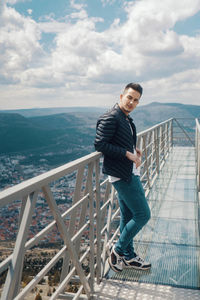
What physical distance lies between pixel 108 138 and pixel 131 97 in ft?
1.28

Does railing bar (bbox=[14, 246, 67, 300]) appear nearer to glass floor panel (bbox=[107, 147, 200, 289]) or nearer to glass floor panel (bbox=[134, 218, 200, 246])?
glass floor panel (bbox=[107, 147, 200, 289])

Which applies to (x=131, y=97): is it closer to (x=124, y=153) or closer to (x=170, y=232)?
(x=124, y=153)

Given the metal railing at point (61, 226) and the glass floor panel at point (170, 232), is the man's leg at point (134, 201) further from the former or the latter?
the glass floor panel at point (170, 232)

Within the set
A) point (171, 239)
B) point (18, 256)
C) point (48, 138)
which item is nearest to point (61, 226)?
point (18, 256)

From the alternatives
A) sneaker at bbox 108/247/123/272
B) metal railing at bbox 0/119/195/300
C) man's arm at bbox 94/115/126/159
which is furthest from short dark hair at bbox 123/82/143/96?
sneaker at bbox 108/247/123/272

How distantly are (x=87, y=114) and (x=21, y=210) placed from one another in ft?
517

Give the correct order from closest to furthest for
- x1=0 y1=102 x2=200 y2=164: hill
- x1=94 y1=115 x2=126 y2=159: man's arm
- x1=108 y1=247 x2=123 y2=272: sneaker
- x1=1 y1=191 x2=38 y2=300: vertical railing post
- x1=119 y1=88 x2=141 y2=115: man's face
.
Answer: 1. x1=1 y1=191 x2=38 y2=300: vertical railing post
2. x1=94 y1=115 x2=126 y2=159: man's arm
3. x1=119 y1=88 x2=141 y2=115: man's face
4. x1=108 y1=247 x2=123 y2=272: sneaker
5. x1=0 y1=102 x2=200 y2=164: hill

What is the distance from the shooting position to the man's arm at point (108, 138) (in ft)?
6.66

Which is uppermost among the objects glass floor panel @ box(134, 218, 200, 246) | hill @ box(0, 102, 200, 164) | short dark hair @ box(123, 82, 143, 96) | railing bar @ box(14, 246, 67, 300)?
short dark hair @ box(123, 82, 143, 96)

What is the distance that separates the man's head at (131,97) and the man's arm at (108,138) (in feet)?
0.66

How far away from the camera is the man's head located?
85.5 inches

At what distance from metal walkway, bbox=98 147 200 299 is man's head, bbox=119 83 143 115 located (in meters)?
1.45

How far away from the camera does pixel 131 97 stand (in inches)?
85.7

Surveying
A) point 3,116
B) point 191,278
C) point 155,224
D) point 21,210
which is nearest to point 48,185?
point 21,210
